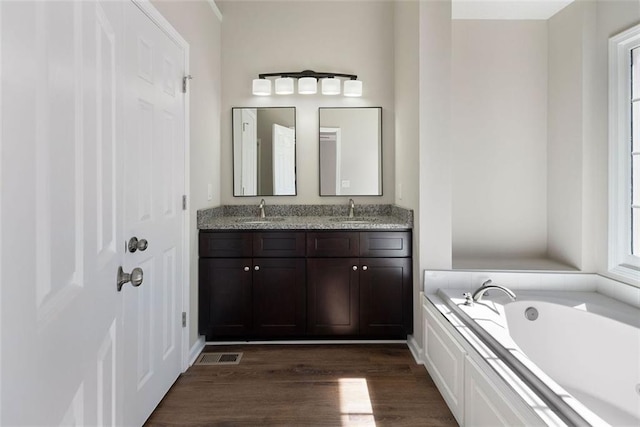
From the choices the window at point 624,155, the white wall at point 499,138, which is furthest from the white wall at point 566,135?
the window at point 624,155

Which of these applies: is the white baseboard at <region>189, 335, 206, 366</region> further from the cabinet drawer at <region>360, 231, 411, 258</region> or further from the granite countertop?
the cabinet drawer at <region>360, 231, 411, 258</region>

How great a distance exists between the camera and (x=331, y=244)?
302 centimetres

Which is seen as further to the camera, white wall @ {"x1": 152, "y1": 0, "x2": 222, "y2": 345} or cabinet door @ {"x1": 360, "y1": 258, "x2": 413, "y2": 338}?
cabinet door @ {"x1": 360, "y1": 258, "x2": 413, "y2": 338}

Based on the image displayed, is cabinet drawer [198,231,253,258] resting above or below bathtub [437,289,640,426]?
above

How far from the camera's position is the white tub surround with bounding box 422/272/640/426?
1.54m

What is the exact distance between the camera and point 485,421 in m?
1.66

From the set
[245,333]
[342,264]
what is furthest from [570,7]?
[245,333]

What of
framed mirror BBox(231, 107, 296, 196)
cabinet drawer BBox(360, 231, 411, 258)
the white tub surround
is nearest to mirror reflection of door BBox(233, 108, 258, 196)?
framed mirror BBox(231, 107, 296, 196)

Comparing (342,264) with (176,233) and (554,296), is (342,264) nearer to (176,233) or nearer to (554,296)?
(176,233)

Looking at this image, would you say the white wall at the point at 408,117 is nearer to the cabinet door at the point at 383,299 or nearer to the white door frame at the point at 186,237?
the cabinet door at the point at 383,299

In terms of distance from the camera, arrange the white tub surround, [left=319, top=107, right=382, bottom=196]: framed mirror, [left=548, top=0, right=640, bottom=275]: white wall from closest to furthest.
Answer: the white tub surround → [left=548, top=0, right=640, bottom=275]: white wall → [left=319, top=107, right=382, bottom=196]: framed mirror

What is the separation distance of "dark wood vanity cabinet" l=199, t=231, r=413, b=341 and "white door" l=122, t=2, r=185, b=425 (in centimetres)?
48

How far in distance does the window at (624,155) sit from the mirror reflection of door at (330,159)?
6.26 feet

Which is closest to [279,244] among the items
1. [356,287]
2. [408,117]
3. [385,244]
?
[356,287]
